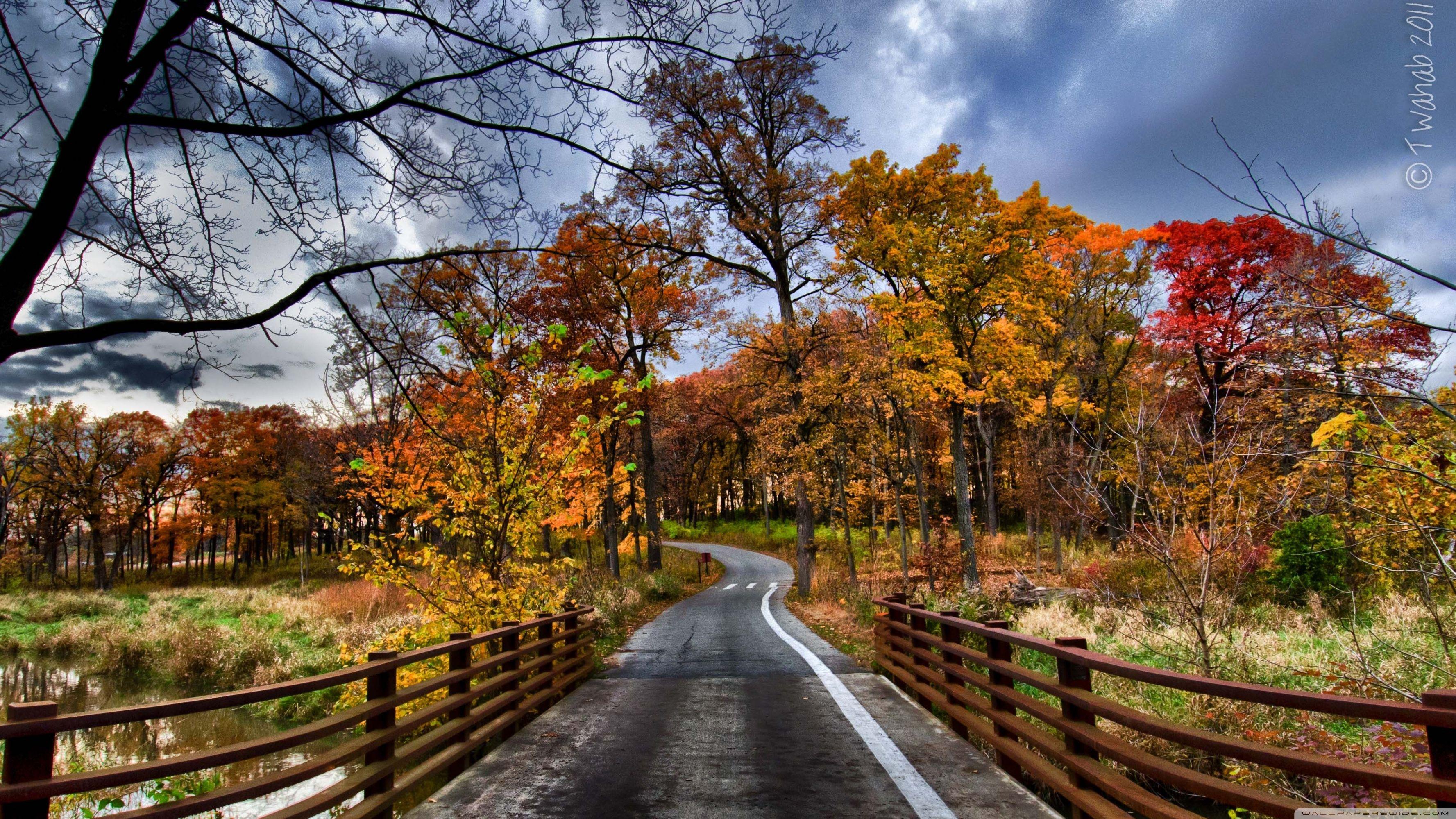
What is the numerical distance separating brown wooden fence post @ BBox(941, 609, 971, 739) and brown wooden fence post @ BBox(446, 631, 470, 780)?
395 centimetres

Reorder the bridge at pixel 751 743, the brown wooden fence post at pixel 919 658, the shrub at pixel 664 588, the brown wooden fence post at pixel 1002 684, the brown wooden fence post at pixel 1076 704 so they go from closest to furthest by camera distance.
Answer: the bridge at pixel 751 743 → the brown wooden fence post at pixel 1076 704 → the brown wooden fence post at pixel 1002 684 → the brown wooden fence post at pixel 919 658 → the shrub at pixel 664 588

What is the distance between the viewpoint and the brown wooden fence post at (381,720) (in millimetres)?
4105

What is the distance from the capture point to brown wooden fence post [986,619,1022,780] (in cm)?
489

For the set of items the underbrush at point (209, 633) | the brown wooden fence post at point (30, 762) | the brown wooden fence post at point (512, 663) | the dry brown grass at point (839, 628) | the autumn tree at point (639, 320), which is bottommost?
the underbrush at point (209, 633)

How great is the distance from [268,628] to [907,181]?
21800mm

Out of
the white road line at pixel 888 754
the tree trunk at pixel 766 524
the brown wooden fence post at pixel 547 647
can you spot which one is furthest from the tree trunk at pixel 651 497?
the tree trunk at pixel 766 524

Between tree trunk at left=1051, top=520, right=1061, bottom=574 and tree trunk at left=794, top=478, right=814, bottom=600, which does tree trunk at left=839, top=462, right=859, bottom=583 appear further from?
tree trunk at left=1051, top=520, right=1061, bottom=574

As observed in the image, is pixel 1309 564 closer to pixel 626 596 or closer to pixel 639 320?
pixel 626 596

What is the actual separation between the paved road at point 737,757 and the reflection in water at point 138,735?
186 cm

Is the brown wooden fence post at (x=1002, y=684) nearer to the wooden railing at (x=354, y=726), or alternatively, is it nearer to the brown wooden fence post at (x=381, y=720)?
the wooden railing at (x=354, y=726)

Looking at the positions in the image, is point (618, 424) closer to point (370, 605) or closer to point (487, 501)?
point (370, 605)

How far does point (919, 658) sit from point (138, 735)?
11.7 metres

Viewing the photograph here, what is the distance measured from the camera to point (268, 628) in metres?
18.7

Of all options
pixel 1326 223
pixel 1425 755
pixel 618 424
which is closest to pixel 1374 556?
pixel 1425 755
